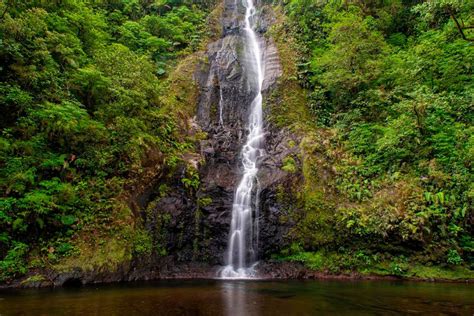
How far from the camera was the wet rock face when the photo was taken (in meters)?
12.8

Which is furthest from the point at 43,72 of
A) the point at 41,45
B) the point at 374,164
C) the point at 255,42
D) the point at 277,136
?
the point at 255,42

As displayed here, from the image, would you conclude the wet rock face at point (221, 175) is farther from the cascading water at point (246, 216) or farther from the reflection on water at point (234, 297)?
the reflection on water at point (234, 297)

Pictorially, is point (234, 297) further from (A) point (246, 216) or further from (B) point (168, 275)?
(A) point (246, 216)

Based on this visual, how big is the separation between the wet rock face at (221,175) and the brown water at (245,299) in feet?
9.35

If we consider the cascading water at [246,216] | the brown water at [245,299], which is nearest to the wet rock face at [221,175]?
the cascading water at [246,216]

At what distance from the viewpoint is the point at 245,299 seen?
7.70 metres

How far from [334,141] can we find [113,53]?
1112 centimetres

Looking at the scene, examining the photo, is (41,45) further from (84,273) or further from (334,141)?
(334,141)

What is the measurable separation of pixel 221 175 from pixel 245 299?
7.71m

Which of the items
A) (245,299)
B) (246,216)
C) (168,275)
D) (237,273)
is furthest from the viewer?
(246,216)

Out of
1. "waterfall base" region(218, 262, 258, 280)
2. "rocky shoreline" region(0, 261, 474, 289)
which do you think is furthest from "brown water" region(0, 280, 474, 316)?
"waterfall base" region(218, 262, 258, 280)

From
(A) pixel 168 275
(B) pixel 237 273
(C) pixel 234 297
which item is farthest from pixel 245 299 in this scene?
(A) pixel 168 275

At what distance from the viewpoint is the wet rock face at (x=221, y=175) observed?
1282cm

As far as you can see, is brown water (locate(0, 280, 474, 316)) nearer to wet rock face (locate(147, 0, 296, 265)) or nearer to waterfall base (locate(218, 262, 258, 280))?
waterfall base (locate(218, 262, 258, 280))
